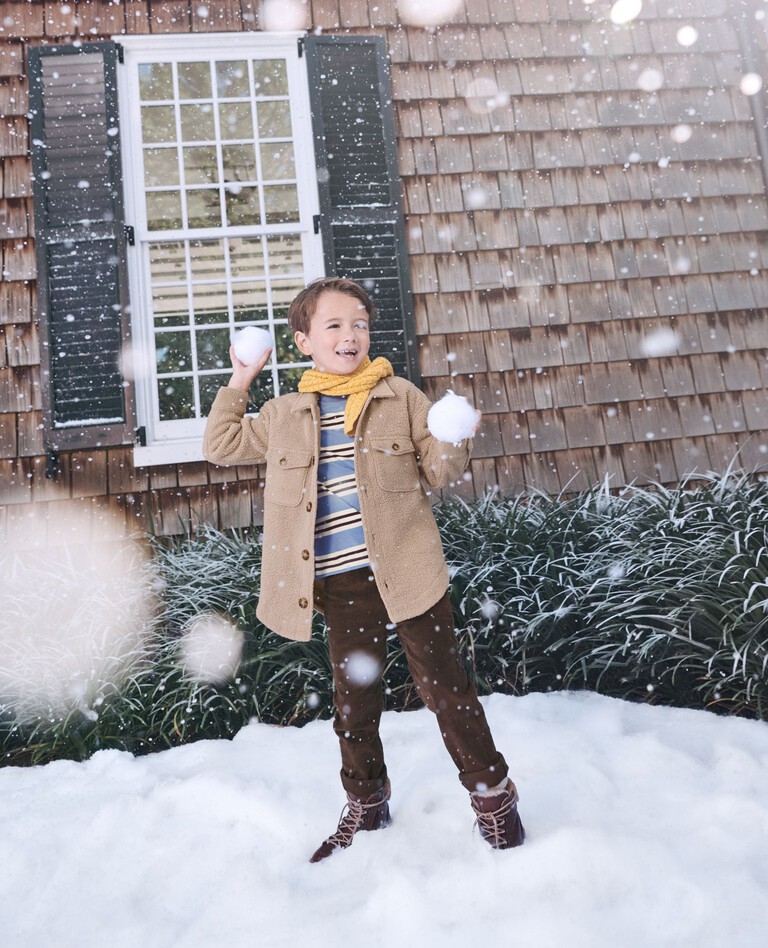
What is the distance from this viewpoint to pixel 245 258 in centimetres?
397

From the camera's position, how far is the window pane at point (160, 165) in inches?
159

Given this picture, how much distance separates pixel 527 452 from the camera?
3967 millimetres

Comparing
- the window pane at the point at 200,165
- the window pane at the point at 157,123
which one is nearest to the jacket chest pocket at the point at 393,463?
the window pane at the point at 200,165

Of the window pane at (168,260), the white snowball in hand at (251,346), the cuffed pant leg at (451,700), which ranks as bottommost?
the cuffed pant leg at (451,700)

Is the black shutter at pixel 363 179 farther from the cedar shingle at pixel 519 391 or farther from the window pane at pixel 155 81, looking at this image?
the window pane at pixel 155 81

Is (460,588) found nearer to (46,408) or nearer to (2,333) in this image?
(46,408)

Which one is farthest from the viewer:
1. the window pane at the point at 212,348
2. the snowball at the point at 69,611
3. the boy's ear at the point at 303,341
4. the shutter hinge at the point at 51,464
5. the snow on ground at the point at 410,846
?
the window pane at the point at 212,348

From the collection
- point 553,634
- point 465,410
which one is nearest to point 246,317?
point 553,634

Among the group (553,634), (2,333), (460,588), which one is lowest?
(553,634)

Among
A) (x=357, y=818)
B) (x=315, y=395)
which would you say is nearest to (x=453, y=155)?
(x=315, y=395)

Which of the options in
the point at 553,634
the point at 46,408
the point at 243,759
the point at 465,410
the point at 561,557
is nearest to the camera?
the point at 465,410

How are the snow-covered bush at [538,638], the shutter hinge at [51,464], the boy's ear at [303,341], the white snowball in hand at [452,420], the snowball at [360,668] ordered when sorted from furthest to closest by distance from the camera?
the shutter hinge at [51,464], the snow-covered bush at [538,638], the boy's ear at [303,341], the snowball at [360,668], the white snowball in hand at [452,420]

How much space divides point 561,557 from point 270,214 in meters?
2.66

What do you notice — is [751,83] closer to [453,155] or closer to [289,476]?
[453,155]
